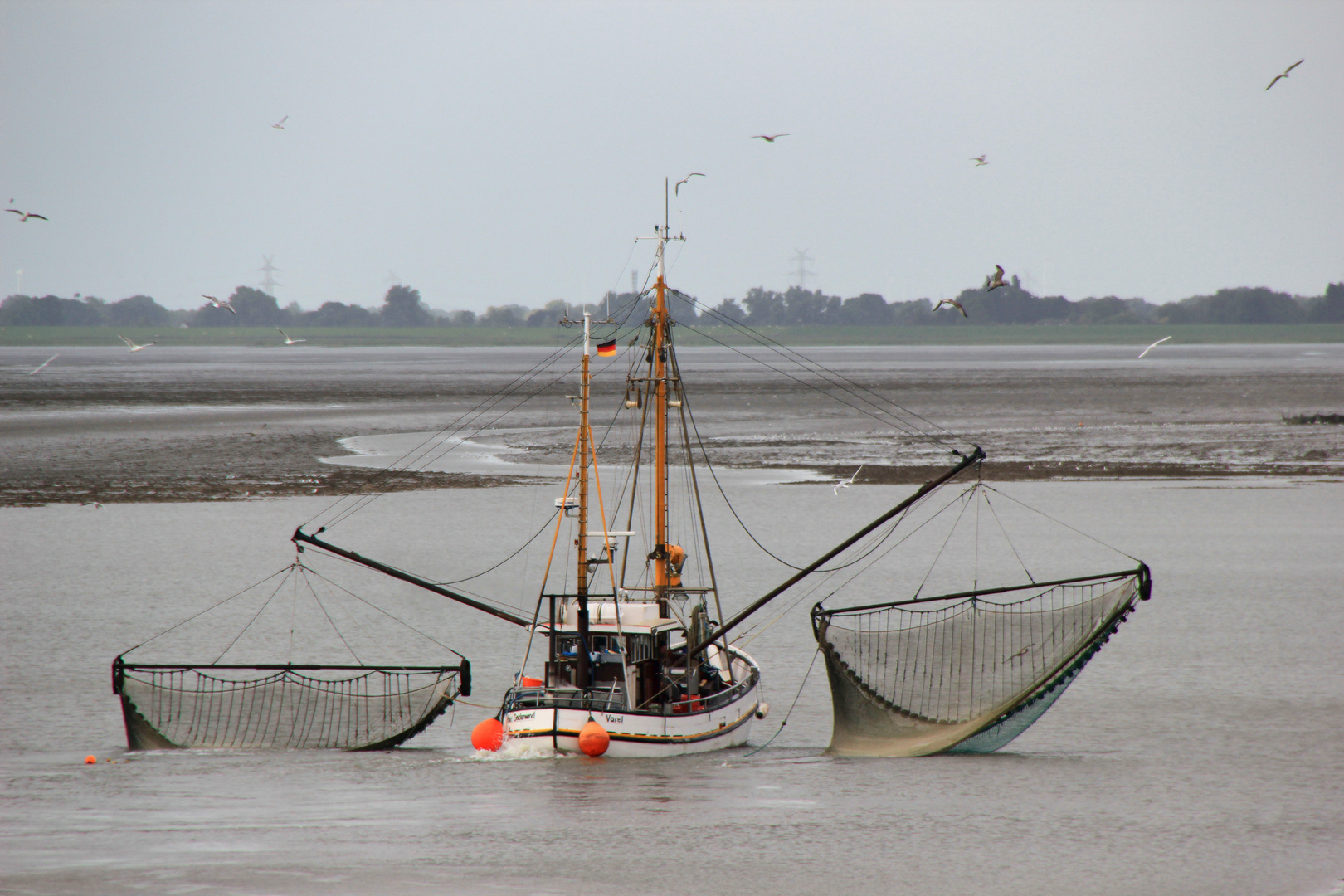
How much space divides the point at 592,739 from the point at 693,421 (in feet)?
54.4

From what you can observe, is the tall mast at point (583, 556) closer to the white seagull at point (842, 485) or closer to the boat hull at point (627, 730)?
the boat hull at point (627, 730)

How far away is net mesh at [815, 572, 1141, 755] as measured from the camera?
20.4 meters

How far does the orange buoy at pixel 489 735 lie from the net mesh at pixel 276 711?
2.69 feet

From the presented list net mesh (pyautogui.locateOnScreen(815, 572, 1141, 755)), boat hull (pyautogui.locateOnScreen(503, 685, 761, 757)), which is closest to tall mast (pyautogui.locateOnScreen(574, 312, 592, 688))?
boat hull (pyautogui.locateOnScreen(503, 685, 761, 757))

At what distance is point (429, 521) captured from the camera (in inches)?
1581

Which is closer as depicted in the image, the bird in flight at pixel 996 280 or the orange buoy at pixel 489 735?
the orange buoy at pixel 489 735

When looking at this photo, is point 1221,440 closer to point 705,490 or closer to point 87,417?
point 705,490

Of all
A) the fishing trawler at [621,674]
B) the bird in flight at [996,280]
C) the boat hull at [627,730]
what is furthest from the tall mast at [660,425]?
the bird in flight at [996,280]

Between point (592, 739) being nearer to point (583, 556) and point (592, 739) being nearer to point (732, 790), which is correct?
point (732, 790)

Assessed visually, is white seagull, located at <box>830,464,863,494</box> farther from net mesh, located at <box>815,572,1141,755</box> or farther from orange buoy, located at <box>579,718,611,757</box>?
orange buoy, located at <box>579,718,611,757</box>

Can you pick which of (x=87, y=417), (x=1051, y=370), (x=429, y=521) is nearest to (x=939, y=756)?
(x=429, y=521)

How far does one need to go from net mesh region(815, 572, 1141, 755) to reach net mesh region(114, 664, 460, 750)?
6.59 meters

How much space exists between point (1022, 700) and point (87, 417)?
6545 cm

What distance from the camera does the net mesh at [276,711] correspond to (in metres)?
20.3
